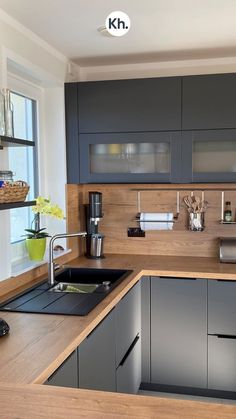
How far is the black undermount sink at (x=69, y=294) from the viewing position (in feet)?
6.87

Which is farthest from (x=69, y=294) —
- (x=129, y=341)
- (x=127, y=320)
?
(x=129, y=341)

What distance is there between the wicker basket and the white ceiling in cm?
92

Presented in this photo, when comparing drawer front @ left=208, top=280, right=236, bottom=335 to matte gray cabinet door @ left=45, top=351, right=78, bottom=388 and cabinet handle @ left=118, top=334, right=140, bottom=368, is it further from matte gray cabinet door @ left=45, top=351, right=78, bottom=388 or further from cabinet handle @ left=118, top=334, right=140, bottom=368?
matte gray cabinet door @ left=45, top=351, right=78, bottom=388

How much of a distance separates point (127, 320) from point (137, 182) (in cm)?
105

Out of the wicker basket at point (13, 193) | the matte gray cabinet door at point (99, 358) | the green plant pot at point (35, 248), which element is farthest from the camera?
the green plant pot at point (35, 248)

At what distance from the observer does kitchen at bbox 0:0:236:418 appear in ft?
7.88

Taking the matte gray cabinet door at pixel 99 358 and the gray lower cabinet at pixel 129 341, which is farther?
the gray lower cabinet at pixel 129 341

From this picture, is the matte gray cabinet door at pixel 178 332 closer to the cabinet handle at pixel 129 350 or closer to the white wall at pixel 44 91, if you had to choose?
the cabinet handle at pixel 129 350

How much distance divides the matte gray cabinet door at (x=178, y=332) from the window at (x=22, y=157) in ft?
3.14

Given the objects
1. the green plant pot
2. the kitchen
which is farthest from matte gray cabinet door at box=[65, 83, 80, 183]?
the green plant pot

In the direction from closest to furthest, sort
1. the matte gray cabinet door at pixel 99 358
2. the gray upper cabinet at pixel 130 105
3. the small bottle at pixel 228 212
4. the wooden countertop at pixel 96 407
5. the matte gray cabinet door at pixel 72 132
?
the wooden countertop at pixel 96 407
the matte gray cabinet door at pixel 99 358
the gray upper cabinet at pixel 130 105
the matte gray cabinet door at pixel 72 132
the small bottle at pixel 228 212

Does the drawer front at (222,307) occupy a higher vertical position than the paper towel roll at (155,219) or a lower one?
lower

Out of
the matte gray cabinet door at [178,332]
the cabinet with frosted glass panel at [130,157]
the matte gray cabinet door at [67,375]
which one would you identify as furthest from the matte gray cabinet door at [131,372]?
the cabinet with frosted glass panel at [130,157]

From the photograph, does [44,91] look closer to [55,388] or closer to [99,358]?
[99,358]
